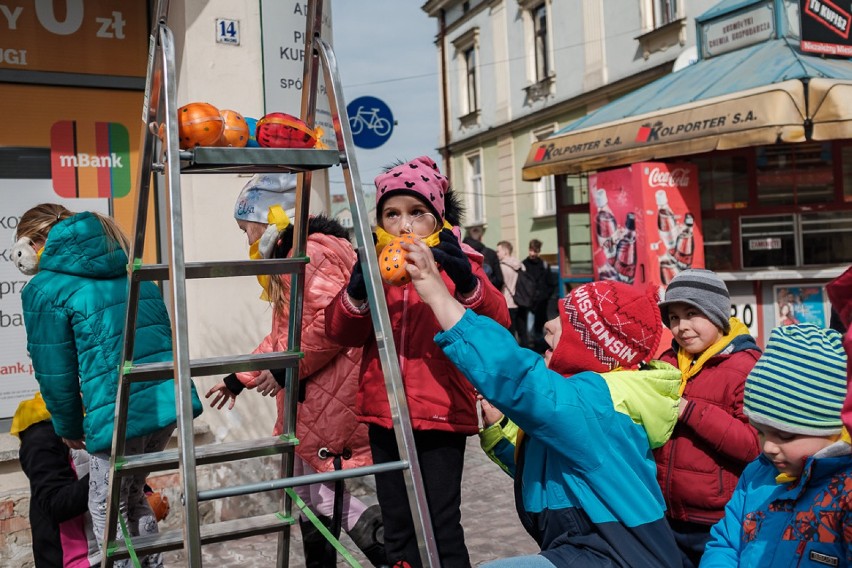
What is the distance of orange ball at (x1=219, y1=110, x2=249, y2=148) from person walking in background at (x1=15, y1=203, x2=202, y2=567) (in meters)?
1.08

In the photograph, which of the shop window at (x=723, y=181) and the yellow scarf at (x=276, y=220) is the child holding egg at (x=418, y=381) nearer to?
the yellow scarf at (x=276, y=220)

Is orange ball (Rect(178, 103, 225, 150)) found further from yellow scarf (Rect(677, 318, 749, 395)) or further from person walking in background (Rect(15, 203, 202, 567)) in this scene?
yellow scarf (Rect(677, 318, 749, 395))

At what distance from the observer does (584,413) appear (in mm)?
1956

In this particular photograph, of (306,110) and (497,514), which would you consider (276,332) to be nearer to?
(306,110)

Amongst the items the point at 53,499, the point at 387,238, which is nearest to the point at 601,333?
the point at 387,238

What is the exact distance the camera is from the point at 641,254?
8.52 metres

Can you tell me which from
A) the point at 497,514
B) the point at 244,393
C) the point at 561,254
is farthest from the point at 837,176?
the point at 244,393

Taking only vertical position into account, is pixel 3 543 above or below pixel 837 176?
below

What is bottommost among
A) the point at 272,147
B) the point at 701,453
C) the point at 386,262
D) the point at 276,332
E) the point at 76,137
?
the point at 701,453

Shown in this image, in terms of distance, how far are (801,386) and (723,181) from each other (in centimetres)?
708

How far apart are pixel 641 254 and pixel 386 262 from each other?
672 centimetres

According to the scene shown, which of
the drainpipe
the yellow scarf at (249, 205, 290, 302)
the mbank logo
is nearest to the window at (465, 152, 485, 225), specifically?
the drainpipe

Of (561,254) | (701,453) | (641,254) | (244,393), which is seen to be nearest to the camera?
(701,453)

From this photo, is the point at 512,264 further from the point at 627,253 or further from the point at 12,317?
the point at 12,317
